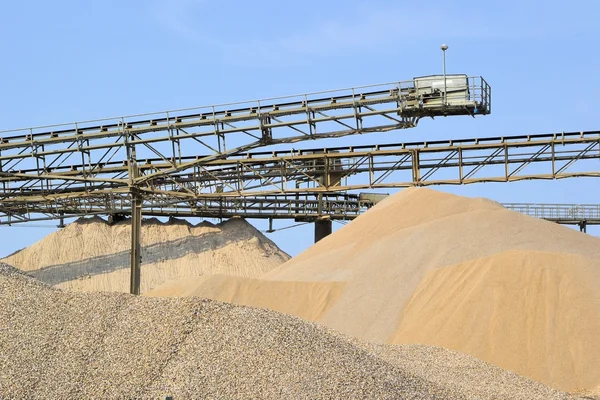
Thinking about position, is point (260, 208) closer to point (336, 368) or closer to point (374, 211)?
point (374, 211)

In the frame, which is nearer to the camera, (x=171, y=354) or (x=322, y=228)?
(x=171, y=354)

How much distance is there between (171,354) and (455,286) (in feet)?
40.9

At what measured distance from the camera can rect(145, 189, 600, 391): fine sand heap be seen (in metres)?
23.0

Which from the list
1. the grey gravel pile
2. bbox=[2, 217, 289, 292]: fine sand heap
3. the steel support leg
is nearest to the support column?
bbox=[2, 217, 289, 292]: fine sand heap

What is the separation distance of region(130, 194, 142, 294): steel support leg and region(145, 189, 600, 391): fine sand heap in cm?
326

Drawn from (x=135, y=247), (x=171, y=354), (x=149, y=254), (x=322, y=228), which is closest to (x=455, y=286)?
(x=135, y=247)

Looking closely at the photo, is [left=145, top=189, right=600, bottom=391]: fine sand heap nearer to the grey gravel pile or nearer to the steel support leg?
the grey gravel pile

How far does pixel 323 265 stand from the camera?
30.9 meters

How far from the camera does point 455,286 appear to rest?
2592cm

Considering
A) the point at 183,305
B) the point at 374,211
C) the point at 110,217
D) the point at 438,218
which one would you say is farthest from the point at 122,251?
the point at 183,305

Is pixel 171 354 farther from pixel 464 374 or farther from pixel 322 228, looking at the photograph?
pixel 322 228

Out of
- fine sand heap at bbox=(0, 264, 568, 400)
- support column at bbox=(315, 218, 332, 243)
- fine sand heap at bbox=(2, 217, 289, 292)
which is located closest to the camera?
fine sand heap at bbox=(0, 264, 568, 400)

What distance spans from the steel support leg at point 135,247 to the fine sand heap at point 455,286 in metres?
3.26

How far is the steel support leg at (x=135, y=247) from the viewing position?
2662cm
